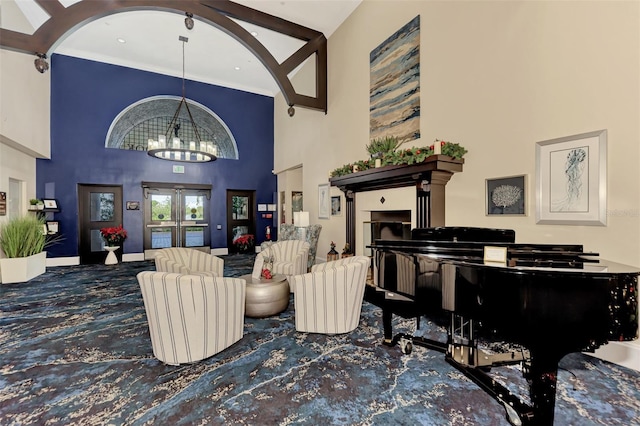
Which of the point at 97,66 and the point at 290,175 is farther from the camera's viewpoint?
the point at 290,175

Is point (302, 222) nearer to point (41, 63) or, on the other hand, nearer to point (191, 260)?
point (191, 260)

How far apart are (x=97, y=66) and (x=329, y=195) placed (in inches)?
292

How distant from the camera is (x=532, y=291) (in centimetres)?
153

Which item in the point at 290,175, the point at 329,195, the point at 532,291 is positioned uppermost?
the point at 290,175

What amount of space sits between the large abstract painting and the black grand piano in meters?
2.87

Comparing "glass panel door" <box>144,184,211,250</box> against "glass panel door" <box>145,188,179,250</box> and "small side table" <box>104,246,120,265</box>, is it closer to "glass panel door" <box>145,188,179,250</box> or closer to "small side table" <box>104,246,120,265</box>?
"glass panel door" <box>145,188,179,250</box>

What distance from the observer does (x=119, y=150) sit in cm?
797

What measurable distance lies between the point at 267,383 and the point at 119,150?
8456mm

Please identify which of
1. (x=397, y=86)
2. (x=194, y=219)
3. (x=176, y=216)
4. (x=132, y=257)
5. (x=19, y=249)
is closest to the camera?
(x=397, y=86)

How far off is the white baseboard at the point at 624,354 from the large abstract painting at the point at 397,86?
10.9ft

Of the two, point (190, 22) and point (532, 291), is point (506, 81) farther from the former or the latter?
point (190, 22)

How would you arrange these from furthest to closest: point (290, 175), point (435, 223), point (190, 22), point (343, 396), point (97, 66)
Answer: point (290, 175) → point (97, 66) → point (190, 22) → point (435, 223) → point (343, 396)

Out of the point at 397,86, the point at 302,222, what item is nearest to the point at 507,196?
the point at 397,86

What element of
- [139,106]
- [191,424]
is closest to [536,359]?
[191,424]
